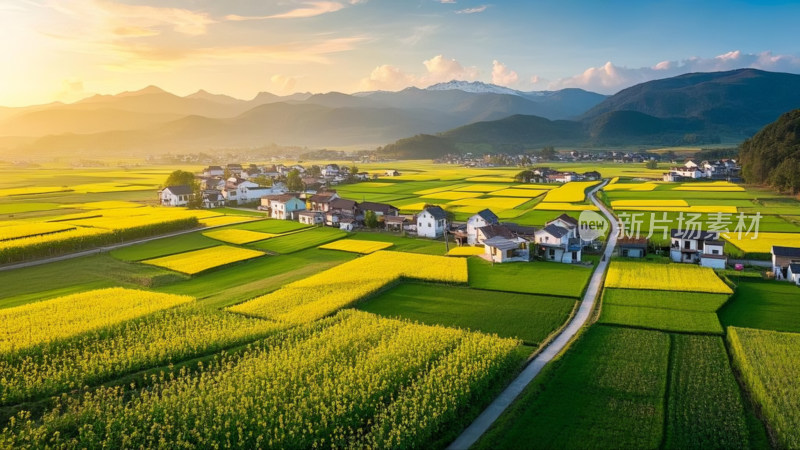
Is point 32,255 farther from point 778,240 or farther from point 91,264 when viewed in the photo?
point 778,240

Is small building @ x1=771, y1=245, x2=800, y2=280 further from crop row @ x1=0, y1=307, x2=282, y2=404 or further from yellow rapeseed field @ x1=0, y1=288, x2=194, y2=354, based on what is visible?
yellow rapeseed field @ x1=0, y1=288, x2=194, y2=354

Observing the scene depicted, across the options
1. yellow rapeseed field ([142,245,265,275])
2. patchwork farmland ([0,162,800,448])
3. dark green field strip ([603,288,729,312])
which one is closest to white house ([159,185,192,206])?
patchwork farmland ([0,162,800,448])

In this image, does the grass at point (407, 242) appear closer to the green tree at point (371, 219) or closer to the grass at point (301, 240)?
the green tree at point (371, 219)

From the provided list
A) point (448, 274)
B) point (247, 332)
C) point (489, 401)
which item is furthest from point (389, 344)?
point (448, 274)

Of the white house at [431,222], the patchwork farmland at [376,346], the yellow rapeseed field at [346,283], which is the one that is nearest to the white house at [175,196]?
the patchwork farmland at [376,346]

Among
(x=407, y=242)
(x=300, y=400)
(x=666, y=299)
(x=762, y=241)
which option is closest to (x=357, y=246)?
(x=407, y=242)
